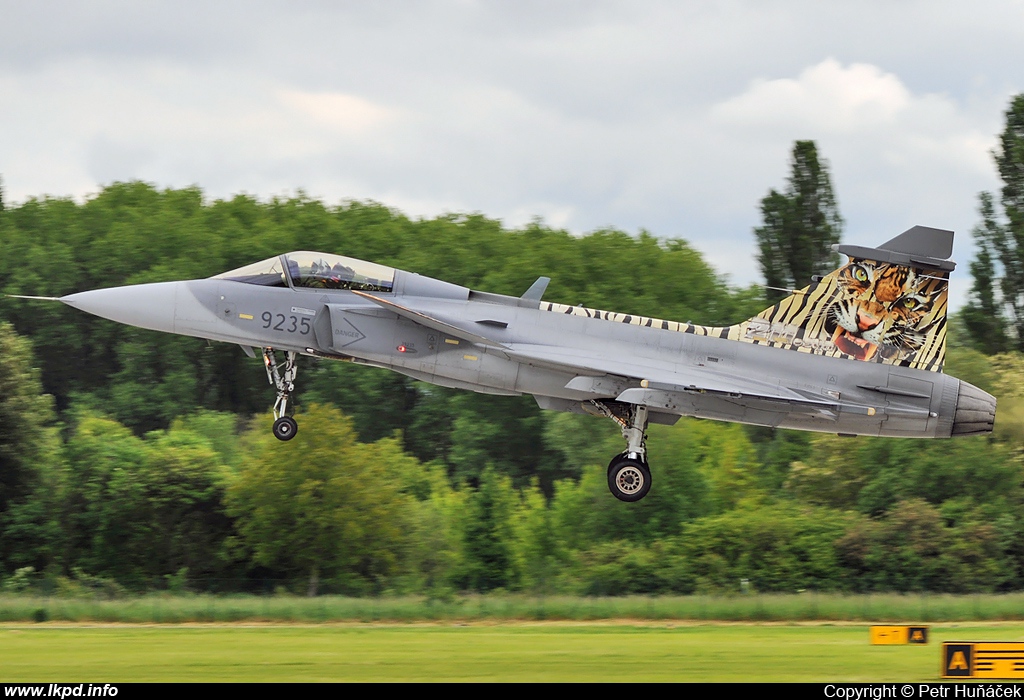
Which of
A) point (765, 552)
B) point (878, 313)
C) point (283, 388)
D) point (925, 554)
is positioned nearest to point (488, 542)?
point (765, 552)

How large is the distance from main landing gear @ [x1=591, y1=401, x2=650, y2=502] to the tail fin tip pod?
7.60ft

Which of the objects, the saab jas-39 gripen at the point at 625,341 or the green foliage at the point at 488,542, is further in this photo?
the green foliage at the point at 488,542

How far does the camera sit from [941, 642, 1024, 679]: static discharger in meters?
14.8

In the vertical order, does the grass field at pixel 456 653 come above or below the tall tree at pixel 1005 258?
below

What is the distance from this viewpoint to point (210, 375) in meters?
54.1

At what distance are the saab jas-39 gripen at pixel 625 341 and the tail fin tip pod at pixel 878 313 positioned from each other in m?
0.03

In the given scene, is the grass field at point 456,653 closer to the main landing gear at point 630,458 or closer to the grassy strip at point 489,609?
the grassy strip at point 489,609

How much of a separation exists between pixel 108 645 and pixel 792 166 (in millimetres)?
39304

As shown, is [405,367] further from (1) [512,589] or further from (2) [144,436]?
(2) [144,436]

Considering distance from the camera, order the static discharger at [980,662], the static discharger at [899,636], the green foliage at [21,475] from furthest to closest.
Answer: the green foliage at [21,475], the static discharger at [899,636], the static discharger at [980,662]

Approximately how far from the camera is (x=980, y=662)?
1491 centimetres

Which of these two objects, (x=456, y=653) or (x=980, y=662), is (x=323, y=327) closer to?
(x=456, y=653)

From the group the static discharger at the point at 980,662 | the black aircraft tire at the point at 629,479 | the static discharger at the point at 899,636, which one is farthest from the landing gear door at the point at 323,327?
the static discharger at the point at 980,662

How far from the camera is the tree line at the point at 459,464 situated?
36.4 metres
